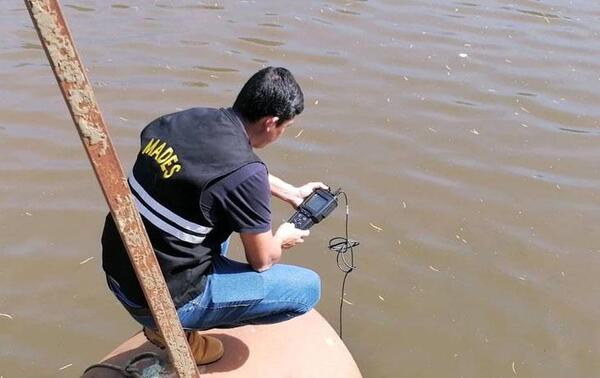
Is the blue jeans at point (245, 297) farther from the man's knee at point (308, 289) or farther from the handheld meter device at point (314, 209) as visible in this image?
the handheld meter device at point (314, 209)

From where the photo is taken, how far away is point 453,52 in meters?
7.57

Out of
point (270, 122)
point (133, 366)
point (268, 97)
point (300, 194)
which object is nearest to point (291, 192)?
point (300, 194)

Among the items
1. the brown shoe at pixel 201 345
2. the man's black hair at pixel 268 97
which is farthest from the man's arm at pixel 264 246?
the man's black hair at pixel 268 97

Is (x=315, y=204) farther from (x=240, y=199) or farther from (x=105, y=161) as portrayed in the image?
(x=105, y=161)

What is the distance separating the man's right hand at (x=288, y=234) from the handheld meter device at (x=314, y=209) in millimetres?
125

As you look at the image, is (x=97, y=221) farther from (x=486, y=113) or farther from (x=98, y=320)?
(x=486, y=113)

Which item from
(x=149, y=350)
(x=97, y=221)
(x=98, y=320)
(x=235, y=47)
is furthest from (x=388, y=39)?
(x=149, y=350)

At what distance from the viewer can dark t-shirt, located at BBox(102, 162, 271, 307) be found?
2793 mm

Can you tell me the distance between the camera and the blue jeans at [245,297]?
3041 millimetres

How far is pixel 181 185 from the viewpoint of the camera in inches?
110

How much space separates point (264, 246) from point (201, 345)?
54cm

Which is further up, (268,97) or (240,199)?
(268,97)

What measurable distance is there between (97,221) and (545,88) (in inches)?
170

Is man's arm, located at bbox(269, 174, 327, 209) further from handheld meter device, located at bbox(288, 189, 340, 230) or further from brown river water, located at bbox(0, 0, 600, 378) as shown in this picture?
brown river water, located at bbox(0, 0, 600, 378)
